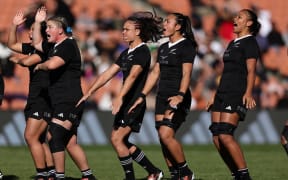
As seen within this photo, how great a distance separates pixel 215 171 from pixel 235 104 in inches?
126

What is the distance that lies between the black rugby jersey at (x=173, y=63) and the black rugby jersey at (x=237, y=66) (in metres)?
0.58

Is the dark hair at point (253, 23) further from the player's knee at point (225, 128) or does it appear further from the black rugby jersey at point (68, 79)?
the black rugby jersey at point (68, 79)

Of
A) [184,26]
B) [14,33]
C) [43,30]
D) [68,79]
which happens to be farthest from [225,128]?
→ [14,33]

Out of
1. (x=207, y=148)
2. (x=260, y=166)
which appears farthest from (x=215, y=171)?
(x=207, y=148)

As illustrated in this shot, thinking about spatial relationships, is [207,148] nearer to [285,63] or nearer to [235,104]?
[285,63]

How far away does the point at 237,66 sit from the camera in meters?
10.8

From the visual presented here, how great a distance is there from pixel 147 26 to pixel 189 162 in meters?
4.83

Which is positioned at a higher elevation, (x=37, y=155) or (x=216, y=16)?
(x=216, y=16)

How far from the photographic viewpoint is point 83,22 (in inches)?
953

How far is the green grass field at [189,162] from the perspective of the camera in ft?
42.5

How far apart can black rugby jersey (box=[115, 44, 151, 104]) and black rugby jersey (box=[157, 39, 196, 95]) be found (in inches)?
9.7

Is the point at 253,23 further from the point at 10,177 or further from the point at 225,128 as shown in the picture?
the point at 10,177

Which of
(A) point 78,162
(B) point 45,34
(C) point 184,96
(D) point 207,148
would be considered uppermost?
(B) point 45,34

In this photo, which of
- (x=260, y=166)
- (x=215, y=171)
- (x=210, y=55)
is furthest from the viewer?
(x=210, y=55)
